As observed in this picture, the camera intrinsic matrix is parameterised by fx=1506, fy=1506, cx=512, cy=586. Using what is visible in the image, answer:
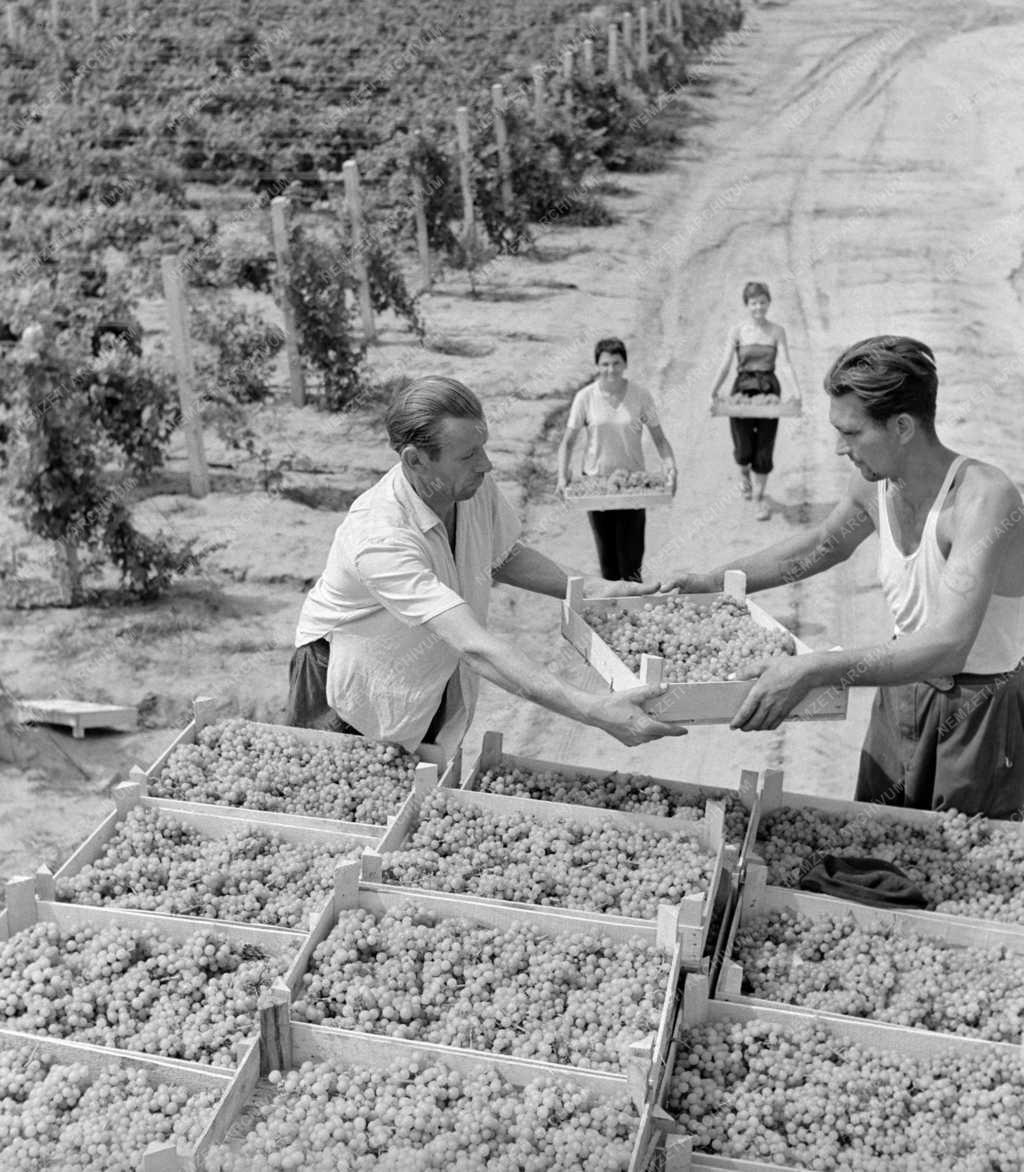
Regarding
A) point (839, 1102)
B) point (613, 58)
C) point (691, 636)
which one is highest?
point (613, 58)

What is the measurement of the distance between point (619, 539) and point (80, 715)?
2.79 m

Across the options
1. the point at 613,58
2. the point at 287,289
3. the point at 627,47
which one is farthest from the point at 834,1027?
the point at 627,47

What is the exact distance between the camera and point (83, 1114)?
2982 mm

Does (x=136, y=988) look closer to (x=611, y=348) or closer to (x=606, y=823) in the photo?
(x=606, y=823)

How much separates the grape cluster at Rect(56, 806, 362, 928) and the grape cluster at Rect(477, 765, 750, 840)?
0.46 m

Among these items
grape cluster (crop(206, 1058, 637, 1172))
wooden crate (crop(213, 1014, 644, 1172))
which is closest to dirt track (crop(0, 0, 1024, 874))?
wooden crate (crop(213, 1014, 644, 1172))

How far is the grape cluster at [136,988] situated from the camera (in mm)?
3221

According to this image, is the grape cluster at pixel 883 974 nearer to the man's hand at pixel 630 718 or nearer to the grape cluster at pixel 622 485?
the man's hand at pixel 630 718

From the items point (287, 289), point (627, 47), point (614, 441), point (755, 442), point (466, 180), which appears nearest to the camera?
point (614, 441)

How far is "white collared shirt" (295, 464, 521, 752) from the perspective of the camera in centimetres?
386

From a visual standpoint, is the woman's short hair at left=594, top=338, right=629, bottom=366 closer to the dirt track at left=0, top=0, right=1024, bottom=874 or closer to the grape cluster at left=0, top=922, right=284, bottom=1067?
the dirt track at left=0, top=0, right=1024, bottom=874

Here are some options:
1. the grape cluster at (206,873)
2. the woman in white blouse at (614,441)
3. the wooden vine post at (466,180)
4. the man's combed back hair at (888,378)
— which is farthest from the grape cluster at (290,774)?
the wooden vine post at (466,180)

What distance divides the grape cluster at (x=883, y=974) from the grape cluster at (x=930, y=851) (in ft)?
0.59

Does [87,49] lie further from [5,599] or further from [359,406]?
[5,599]
